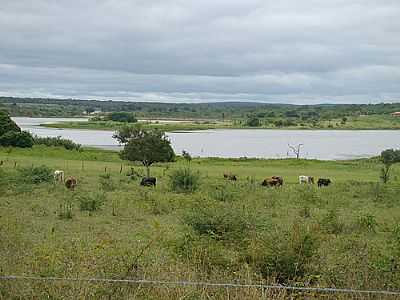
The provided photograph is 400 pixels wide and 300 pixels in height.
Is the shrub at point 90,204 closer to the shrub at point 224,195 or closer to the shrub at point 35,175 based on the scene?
the shrub at point 224,195

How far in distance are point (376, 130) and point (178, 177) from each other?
143016 mm

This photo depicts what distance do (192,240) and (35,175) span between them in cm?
2347

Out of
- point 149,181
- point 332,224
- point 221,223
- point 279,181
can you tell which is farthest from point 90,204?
point 279,181

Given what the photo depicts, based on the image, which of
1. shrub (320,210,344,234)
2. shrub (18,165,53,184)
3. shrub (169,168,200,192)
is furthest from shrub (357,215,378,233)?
shrub (18,165,53,184)

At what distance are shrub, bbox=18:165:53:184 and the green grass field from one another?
1.66 ft

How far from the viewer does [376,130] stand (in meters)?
165

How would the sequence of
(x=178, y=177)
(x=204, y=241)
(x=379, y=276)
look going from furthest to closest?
1. (x=178, y=177)
2. (x=204, y=241)
3. (x=379, y=276)

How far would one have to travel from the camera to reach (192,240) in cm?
1138

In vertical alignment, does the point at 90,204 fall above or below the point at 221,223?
A: below

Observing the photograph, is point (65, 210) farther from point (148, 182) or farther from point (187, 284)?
point (187, 284)

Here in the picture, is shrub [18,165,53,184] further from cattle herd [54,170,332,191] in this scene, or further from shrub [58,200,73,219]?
shrub [58,200,73,219]

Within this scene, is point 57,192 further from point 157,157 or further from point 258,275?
point 258,275

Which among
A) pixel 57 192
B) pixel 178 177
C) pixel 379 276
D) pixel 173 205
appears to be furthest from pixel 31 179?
pixel 379 276

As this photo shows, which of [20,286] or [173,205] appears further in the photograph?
[173,205]
